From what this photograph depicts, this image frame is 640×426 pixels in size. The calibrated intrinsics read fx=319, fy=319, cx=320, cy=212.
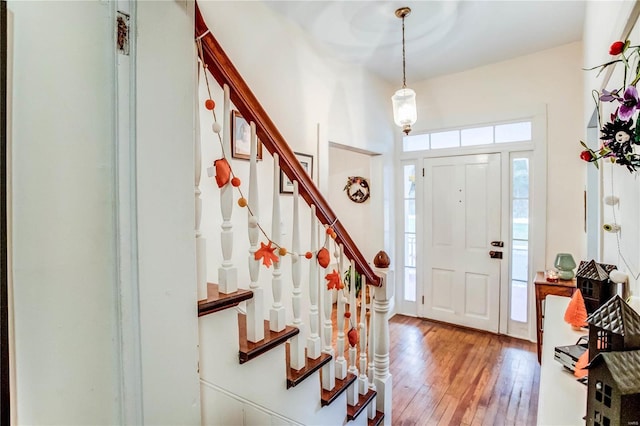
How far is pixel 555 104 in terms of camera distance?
307 centimetres

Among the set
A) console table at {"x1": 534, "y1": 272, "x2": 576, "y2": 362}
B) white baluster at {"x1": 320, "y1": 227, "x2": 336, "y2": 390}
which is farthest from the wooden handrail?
console table at {"x1": 534, "y1": 272, "x2": 576, "y2": 362}

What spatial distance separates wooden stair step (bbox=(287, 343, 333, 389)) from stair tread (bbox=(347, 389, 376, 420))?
437 mm

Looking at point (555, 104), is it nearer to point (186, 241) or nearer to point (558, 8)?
point (558, 8)

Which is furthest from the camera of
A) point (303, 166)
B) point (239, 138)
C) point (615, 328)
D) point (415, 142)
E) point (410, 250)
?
point (410, 250)

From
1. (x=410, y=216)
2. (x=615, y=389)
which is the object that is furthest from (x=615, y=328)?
(x=410, y=216)

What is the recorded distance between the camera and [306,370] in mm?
1316

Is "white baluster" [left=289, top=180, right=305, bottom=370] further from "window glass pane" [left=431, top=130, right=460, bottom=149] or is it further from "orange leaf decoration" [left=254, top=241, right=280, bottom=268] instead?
"window glass pane" [left=431, top=130, right=460, bottom=149]

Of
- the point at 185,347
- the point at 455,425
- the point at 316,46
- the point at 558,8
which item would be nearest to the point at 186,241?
the point at 185,347

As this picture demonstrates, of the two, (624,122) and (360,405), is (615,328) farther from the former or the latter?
(360,405)

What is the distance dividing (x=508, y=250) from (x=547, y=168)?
906 mm

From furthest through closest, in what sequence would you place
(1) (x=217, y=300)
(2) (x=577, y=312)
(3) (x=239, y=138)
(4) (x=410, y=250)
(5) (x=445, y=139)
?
(4) (x=410, y=250), (5) (x=445, y=139), (3) (x=239, y=138), (2) (x=577, y=312), (1) (x=217, y=300)

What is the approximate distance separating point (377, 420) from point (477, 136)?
Result: 3.01 m

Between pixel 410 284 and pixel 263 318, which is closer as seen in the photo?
pixel 263 318

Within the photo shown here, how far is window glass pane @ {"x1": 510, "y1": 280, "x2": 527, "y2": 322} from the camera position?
334 cm
